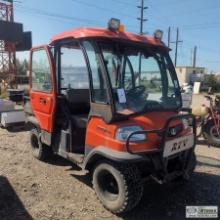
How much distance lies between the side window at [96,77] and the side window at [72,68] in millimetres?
654

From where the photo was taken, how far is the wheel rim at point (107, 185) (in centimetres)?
341

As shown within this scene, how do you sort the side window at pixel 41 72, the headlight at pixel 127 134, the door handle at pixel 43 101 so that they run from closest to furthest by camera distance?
the headlight at pixel 127 134 < the side window at pixel 41 72 < the door handle at pixel 43 101

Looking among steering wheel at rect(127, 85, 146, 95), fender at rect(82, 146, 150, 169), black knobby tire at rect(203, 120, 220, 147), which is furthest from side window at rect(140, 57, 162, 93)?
black knobby tire at rect(203, 120, 220, 147)

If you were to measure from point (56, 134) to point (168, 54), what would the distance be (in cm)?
218

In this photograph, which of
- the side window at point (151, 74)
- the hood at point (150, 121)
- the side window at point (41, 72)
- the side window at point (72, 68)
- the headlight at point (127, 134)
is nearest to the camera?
the headlight at point (127, 134)

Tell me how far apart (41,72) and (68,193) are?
2.05 meters

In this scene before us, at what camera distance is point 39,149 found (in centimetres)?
497

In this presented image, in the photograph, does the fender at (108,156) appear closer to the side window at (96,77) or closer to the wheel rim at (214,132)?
the side window at (96,77)

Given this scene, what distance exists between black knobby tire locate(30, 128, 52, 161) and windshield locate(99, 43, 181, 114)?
7.29 feet

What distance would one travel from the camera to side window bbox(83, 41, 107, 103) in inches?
129

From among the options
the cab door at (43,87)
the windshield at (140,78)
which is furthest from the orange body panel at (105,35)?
the cab door at (43,87)

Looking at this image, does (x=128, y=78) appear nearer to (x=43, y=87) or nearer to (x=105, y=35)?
(x=105, y=35)

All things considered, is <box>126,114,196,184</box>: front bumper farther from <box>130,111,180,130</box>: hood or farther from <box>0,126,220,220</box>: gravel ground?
<box>0,126,220,220</box>: gravel ground

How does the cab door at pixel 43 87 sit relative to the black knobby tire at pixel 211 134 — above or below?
above
